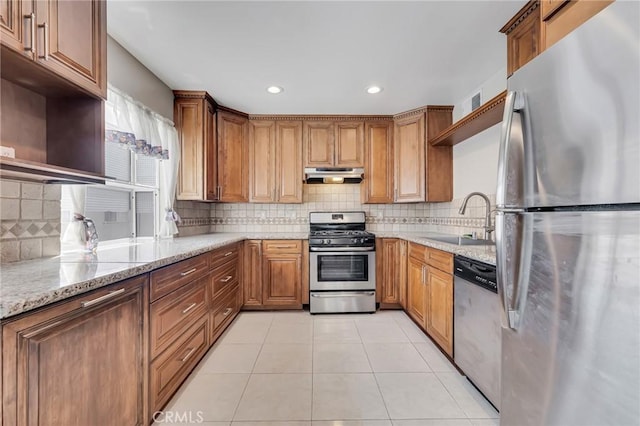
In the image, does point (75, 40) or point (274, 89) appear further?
point (274, 89)

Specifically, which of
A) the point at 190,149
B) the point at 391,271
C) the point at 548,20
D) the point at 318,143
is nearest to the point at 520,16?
the point at 548,20

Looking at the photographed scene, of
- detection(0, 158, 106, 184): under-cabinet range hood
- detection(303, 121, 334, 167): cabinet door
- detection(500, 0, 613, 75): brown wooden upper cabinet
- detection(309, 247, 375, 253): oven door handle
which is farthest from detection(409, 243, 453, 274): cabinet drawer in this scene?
detection(0, 158, 106, 184): under-cabinet range hood

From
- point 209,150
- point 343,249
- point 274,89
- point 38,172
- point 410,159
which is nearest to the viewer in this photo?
point 38,172

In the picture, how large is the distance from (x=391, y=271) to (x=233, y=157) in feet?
7.75

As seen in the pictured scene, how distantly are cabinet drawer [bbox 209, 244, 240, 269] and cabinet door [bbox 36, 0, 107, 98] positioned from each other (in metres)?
1.36

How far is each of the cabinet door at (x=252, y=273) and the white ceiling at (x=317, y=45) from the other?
1.67 metres

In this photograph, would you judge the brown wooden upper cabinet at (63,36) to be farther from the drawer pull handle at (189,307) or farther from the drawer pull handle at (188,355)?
the drawer pull handle at (188,355)

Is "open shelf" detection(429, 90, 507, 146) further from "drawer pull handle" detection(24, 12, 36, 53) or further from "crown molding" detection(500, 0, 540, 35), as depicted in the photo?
"drawer pull handle" detection(24, 12, 36, 53)

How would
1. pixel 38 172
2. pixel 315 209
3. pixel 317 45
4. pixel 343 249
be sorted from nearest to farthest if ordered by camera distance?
1. pixel 38 172
2. pixel 317 45
3. pixel 343 249
4. pixel 315 209

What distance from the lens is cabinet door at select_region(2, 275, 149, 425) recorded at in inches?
31.4

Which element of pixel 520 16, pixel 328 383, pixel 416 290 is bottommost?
pixel 328 383

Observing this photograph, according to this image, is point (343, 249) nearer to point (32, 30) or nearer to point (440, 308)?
point (440, 308)

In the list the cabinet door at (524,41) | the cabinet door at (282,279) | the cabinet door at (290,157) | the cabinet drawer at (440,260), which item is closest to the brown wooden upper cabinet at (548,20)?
the cabinet door at (524,41)

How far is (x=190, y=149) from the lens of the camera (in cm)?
290
